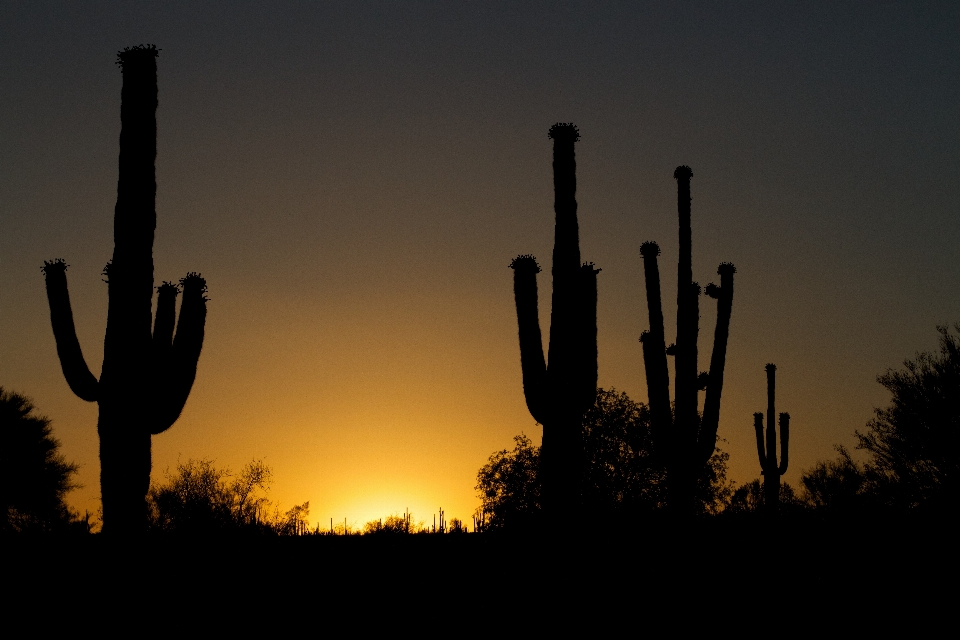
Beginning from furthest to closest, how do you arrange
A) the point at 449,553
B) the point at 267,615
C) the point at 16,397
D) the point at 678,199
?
the point at 16,397
the point at 678,199
the point at 449,553
the point at 267,615

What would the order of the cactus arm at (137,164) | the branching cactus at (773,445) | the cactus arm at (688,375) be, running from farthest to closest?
the branching cactus at (773,445), the cactus arm at (688,375), the cactus arm at (137,164)

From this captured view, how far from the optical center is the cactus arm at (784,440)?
99.8 ft

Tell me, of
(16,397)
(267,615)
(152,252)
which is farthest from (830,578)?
(16,397)

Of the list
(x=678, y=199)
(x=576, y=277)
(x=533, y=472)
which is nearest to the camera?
(x=576, y=277)

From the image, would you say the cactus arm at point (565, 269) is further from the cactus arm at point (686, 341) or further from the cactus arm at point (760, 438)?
the cactus arm at point (760, 438)

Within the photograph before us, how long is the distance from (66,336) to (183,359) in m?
1.48

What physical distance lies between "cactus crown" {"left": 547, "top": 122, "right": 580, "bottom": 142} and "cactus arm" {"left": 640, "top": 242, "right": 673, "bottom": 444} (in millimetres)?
4971

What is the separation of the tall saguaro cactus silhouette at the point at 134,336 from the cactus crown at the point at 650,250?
948 cm

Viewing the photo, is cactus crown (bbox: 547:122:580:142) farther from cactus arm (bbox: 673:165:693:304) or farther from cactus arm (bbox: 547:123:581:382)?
cactus arm (bbox: 673:165:693:304)

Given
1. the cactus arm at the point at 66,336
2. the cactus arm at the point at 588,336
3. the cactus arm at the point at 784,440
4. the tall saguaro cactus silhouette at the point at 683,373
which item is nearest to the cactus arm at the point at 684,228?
the tall saguaro cactus silhouette at the point at 683,373

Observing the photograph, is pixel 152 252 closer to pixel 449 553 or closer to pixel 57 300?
pixel 57 300

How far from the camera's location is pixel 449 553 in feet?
49.5

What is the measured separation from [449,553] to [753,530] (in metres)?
7.82

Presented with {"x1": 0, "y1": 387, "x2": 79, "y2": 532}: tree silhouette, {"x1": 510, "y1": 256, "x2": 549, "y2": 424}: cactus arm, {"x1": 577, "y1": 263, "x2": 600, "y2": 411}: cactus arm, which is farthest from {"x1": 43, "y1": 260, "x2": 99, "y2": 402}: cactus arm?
{"x1": 0, "y1": 387, "x2": 79, "y2": 532}: tree silhouette
